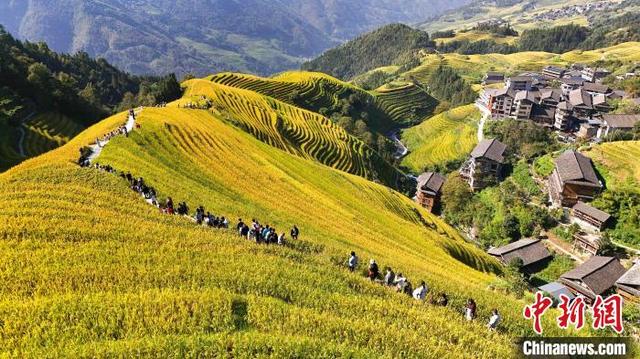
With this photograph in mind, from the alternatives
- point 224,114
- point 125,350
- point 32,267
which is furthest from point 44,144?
point 125,350

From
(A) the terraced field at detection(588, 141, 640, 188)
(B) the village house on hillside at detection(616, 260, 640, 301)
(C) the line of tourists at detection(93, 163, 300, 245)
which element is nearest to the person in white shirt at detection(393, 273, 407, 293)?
(C) the line of tourists at detection(93, 163, 300, 245)

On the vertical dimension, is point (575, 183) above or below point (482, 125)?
below

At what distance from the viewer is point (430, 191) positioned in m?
89.4

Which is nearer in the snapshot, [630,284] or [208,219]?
[208,219]

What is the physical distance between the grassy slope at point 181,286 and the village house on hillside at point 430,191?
52311mm

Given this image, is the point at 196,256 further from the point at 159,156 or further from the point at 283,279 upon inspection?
the point at 159,156

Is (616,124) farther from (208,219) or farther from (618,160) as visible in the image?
(208,219)

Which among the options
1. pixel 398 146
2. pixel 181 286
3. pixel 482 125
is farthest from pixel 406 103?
pixel 181 286

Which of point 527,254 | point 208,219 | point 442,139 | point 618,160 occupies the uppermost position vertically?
point 618,160

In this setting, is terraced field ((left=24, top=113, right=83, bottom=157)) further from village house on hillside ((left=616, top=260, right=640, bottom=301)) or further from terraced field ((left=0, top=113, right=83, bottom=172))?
village house on hillside ((left=616, top=260, right=640, bottom=301))

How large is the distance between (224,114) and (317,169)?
80.9 feet

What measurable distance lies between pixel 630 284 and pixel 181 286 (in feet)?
178

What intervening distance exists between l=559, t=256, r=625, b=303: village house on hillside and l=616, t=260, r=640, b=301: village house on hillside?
1005 millimetres

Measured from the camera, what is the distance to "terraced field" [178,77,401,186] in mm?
81306
